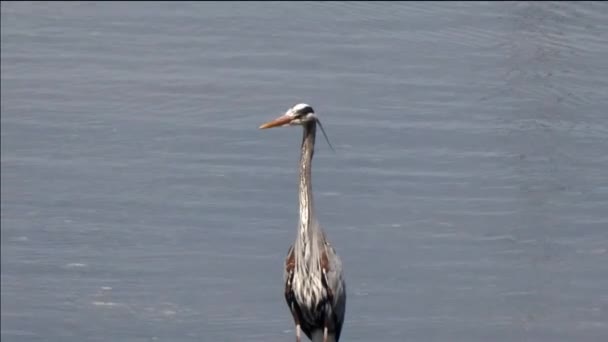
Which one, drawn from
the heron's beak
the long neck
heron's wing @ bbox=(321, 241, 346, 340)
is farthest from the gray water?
the heron's beak

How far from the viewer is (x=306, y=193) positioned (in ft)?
24.6

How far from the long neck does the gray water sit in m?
1.33

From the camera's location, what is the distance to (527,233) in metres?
10.1

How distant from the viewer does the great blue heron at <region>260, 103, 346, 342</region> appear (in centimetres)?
750

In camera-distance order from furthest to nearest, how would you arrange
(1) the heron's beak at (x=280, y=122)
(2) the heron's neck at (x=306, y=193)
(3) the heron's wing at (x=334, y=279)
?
1. (3) the heron's wing at (x=334, y=279)
2. (2) the heron's neck at (x=306, y=193)
3. (1) the heron's beak at (x=280, y=122)

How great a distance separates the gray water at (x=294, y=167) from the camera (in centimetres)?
924

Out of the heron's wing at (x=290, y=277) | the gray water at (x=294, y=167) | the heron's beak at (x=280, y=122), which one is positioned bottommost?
the gray water at (x=294, y=167)

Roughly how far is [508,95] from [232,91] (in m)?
2.30

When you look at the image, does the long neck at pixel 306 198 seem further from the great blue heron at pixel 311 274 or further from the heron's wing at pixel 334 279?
the heron's wing at pixel 334 279

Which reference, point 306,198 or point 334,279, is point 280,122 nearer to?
point 306,198

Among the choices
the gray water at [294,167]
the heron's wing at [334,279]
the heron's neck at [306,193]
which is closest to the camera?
the heron's neck at [306,193]

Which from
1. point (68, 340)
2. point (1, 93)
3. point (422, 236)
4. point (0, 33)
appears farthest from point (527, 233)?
point (0, 33)

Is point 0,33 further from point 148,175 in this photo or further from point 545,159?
point 545,159

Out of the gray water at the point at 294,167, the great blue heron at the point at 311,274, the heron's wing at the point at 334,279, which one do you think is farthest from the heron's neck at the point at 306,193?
the gray water at the point at 294,167
